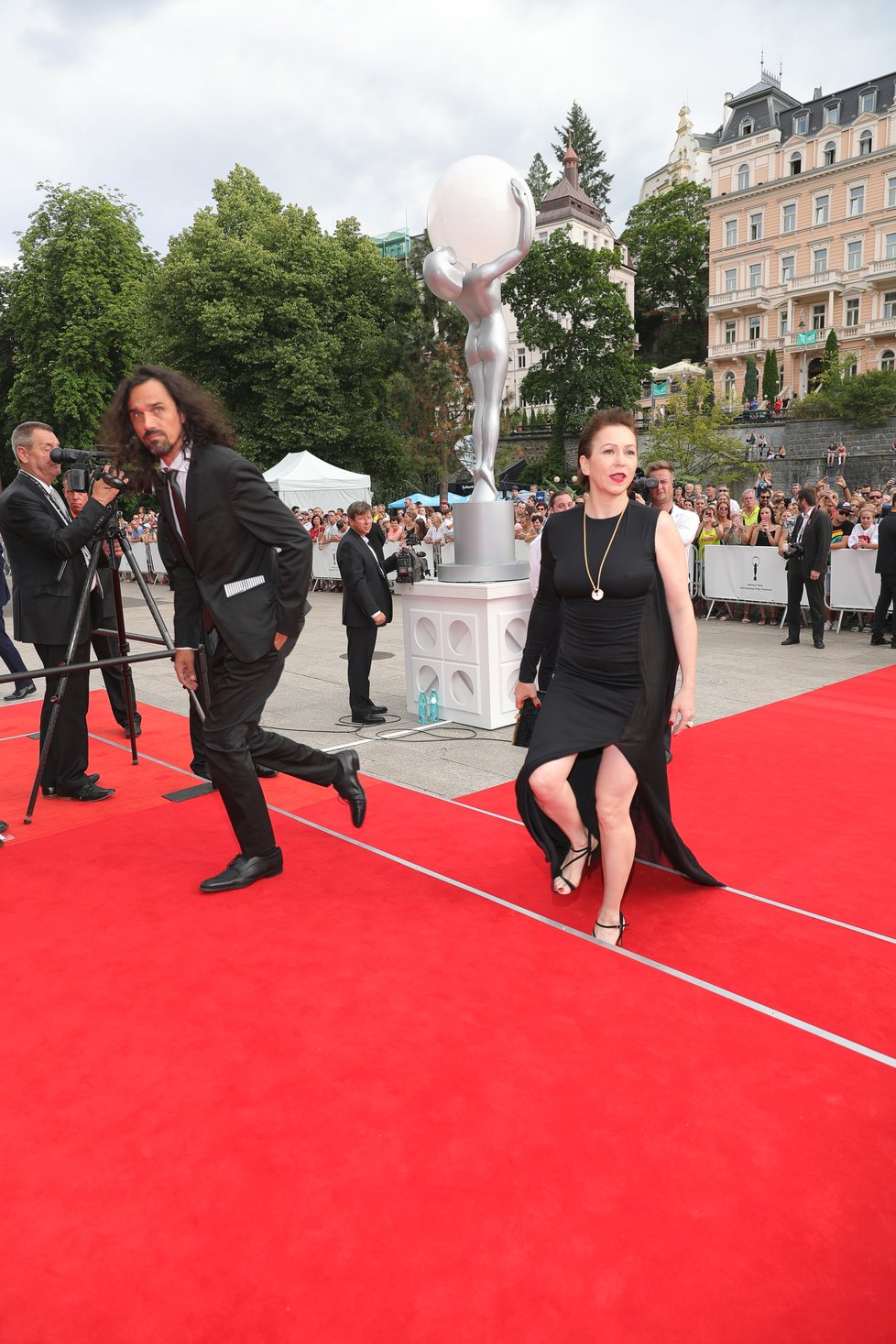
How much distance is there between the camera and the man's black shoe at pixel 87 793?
5543 millimetres

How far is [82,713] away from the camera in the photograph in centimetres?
557

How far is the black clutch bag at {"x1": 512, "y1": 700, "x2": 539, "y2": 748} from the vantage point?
3927 mm

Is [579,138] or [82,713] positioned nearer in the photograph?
[82,713]

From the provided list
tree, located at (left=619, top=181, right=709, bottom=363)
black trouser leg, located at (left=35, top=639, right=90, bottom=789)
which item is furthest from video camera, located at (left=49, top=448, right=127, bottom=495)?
tree, located at (left=619, top=181, right=709, bottom=363)

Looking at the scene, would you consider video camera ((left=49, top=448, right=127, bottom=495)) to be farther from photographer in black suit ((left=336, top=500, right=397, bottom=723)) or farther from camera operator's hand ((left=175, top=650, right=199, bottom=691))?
photographer in black suit ((left=336, top=500, right=397, bottom=723))

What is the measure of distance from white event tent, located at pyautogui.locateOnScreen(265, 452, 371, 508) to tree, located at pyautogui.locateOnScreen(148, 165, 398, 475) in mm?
6692

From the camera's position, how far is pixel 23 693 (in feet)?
30.8

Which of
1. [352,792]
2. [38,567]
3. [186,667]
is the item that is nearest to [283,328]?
[38,567]

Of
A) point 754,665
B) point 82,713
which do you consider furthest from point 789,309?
point 82,713

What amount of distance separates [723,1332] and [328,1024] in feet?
4.90

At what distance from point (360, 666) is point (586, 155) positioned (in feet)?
272

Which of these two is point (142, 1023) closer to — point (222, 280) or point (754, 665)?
point (754, 665)

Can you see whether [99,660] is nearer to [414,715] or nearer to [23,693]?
[414,715]

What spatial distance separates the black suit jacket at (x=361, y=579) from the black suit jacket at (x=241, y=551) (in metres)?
3.59
